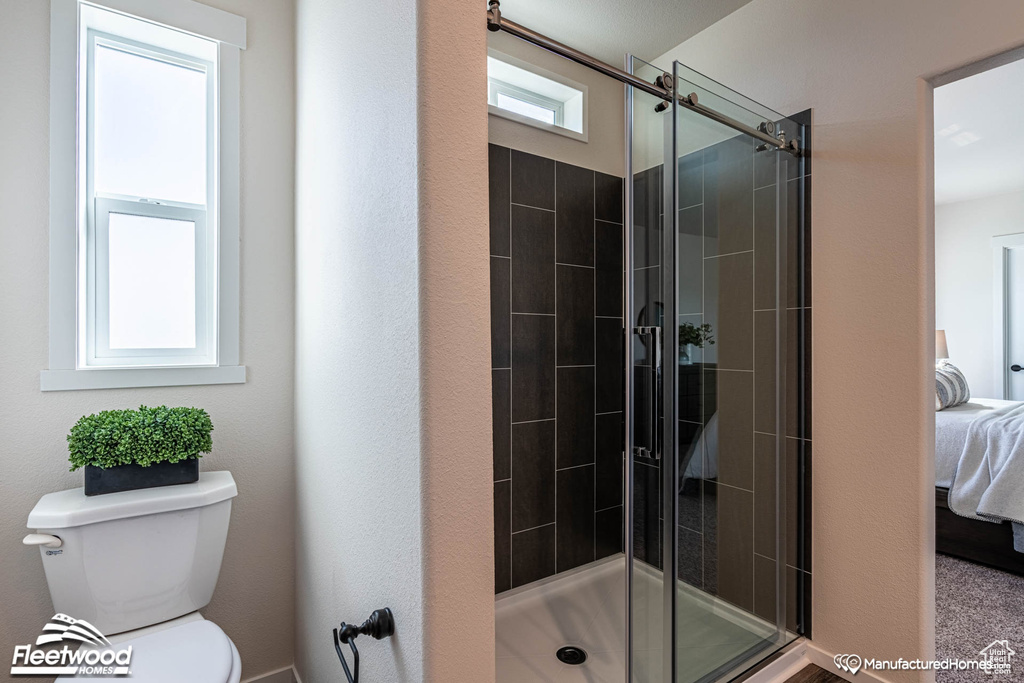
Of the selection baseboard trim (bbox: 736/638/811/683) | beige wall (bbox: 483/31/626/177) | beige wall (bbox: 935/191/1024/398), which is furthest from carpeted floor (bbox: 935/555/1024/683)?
beige wall (bbox: 935/191/1024/398)

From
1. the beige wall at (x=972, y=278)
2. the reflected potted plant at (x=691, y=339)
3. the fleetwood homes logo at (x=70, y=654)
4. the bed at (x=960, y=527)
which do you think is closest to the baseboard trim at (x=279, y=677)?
the fleetwood homes logo at (x=70, y=654)

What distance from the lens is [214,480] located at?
5.11ft

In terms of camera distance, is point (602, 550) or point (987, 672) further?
point (602, 550)

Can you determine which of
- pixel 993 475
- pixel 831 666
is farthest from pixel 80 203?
pixel 993 475

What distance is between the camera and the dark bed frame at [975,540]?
8.58ft

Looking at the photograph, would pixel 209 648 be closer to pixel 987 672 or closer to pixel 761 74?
pixel 987 672

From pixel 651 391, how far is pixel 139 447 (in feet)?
4.80

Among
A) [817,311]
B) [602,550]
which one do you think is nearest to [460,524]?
[817,311]

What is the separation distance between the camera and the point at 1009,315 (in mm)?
4719

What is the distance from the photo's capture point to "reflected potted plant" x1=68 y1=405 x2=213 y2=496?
4.58ft

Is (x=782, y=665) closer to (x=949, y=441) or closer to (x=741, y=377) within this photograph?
(x=741, y=377)

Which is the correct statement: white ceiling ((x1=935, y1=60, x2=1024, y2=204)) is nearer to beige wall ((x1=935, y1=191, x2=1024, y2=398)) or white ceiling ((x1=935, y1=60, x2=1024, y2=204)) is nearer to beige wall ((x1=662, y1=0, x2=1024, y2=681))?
beige wall ((x1=935, y1=191, x2=1024, y2=398))

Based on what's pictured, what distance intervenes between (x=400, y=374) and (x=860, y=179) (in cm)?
168

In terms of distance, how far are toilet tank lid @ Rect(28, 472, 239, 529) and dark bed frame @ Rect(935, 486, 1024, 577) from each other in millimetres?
3530
